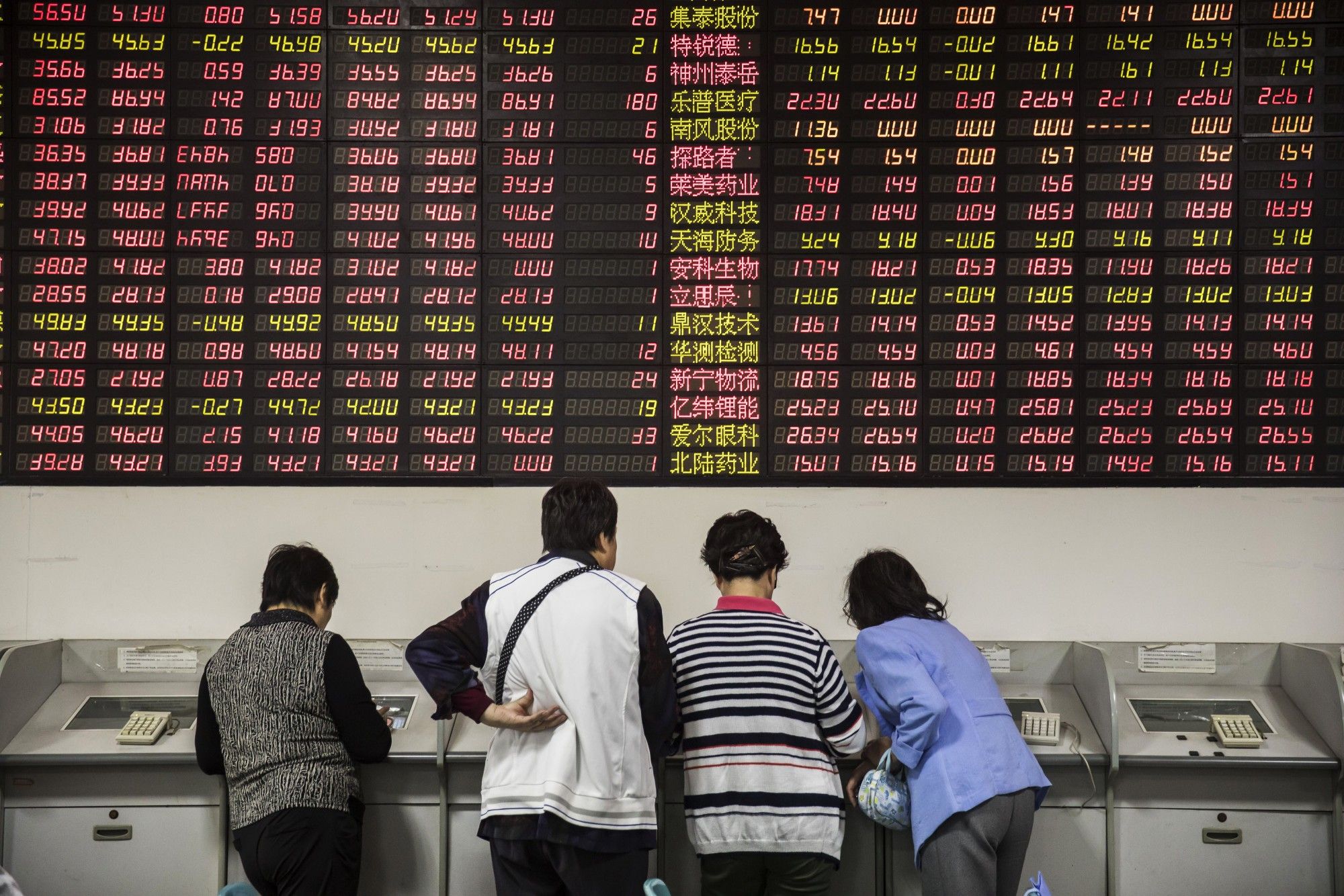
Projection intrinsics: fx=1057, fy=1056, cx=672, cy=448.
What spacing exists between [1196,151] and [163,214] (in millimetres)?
3766

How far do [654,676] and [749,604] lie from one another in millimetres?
423

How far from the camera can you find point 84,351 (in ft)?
12.6

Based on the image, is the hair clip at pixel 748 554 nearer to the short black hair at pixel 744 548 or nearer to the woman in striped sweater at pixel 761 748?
the short black hair at pixel 744 548

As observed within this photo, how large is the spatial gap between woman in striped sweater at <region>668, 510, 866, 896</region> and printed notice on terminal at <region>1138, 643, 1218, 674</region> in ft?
5.37

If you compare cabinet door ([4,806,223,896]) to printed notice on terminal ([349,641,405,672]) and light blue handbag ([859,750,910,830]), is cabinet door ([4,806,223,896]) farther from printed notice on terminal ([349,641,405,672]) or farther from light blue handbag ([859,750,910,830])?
light blue handbag ([859,750,910,830])

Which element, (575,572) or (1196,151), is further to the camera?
(1196,151)

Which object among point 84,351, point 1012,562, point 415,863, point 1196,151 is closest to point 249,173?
point 84,351

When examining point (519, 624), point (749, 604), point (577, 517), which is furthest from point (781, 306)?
point (519, 624)

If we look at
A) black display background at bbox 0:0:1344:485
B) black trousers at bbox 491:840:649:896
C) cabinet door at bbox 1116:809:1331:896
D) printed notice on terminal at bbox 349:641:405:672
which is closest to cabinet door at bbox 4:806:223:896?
printed notice on terminal at bbox 349:641:405:672

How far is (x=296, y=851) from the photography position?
8.90 feet

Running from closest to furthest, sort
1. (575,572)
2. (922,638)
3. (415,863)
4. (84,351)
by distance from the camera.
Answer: (575,572), (922,638), (415,863), (84,351)

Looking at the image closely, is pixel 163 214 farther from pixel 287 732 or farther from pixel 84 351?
pixel 287 732

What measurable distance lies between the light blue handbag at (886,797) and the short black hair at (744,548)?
0.59 m

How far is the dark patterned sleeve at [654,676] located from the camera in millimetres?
2420
